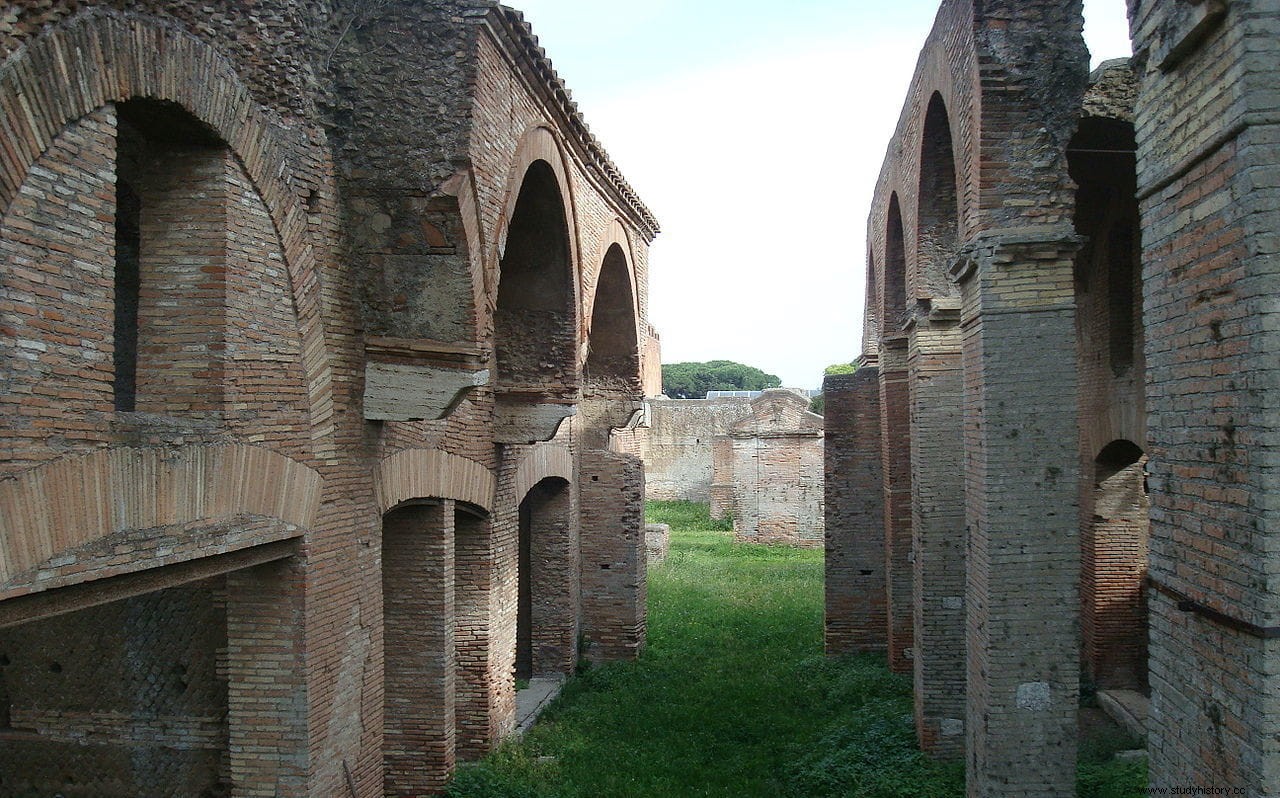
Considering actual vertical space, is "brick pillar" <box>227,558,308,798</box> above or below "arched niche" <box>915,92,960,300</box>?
below

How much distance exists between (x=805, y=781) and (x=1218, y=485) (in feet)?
20.5

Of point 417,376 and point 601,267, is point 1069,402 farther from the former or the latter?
point 601,267

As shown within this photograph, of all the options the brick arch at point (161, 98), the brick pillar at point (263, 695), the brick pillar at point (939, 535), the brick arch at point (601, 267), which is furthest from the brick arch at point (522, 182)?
the brick pillar at point (939, 535)

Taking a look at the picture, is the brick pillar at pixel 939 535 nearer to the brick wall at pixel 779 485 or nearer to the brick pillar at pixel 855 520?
the brick pillar at pixel 855 520

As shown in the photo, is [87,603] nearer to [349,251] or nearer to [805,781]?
[349,251]

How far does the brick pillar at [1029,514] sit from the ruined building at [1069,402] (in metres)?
0.01

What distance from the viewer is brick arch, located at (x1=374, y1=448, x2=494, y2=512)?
23.0 ft

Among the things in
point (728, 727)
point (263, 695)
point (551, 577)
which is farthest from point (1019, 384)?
point (551, 577)

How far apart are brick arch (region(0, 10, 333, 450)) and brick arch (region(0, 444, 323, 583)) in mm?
544

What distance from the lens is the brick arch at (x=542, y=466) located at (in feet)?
34.0

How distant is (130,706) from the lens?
636 cm

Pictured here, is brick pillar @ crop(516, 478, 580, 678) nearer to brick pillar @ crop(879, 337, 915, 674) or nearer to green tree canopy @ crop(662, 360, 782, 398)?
brick pillar @ crop(879, 337, 915, 674)

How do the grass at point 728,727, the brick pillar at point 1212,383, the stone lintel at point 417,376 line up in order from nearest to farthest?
the brick pillar at point 1212,383, the stone lintel at point 417,376, the grass at point 728,727

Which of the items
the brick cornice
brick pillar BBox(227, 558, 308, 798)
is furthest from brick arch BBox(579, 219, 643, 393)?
brick pillar BBox(227, 558, 308, 798)
